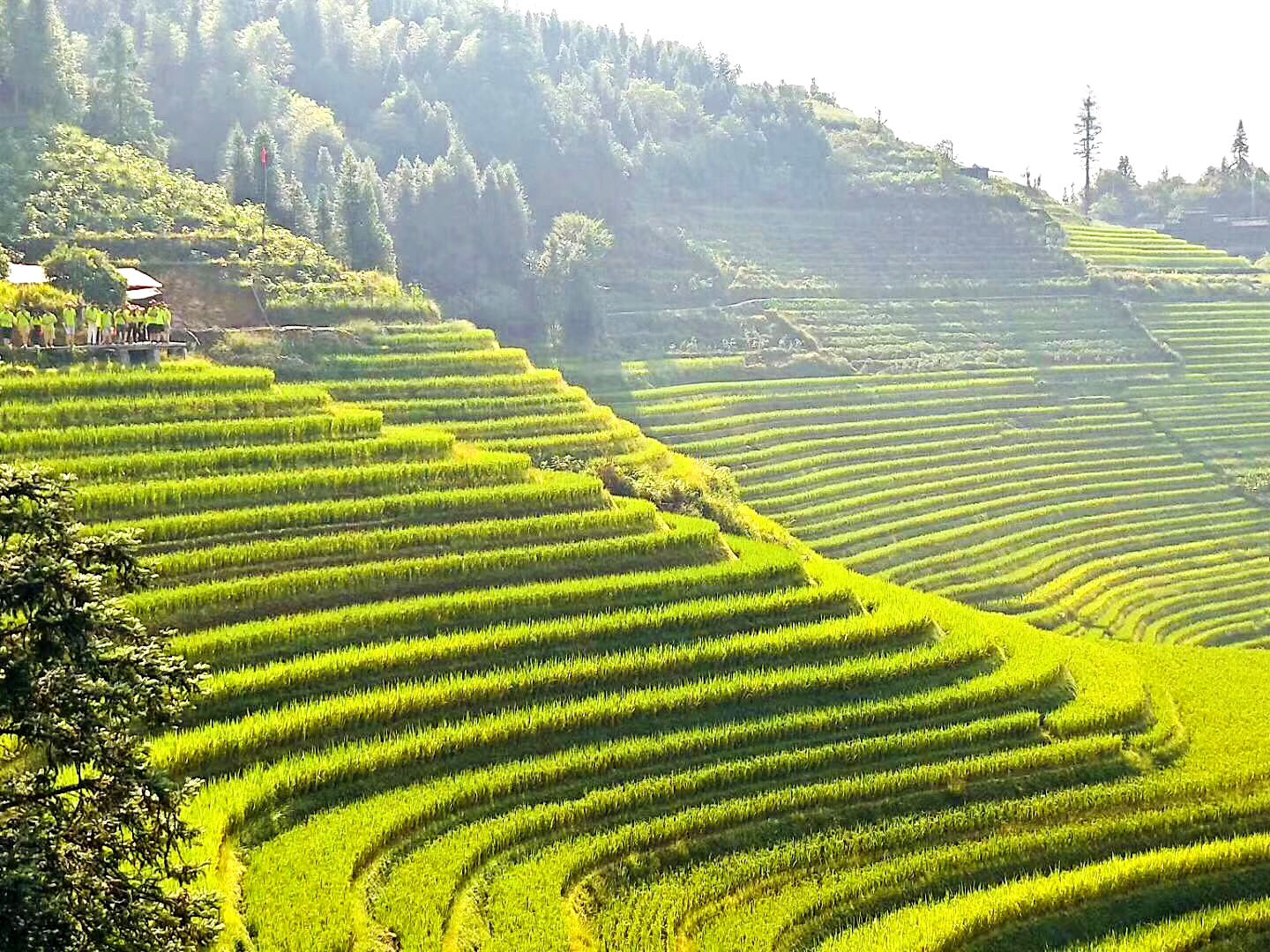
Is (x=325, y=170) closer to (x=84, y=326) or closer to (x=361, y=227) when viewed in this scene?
(x=361, y=227)

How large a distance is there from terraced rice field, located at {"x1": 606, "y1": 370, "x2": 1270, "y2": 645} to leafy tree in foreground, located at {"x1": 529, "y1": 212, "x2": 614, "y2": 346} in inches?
214

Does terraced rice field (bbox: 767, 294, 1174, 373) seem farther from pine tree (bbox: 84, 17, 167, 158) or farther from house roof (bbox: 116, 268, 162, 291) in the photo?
house roof (bbox: 116, 268, 162, 291)

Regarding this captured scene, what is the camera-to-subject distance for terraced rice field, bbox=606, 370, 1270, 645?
98.9ft

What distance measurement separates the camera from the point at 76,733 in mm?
8383

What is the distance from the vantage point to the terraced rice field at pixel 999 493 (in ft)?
98.9

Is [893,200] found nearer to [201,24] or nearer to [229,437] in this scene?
[201,24]

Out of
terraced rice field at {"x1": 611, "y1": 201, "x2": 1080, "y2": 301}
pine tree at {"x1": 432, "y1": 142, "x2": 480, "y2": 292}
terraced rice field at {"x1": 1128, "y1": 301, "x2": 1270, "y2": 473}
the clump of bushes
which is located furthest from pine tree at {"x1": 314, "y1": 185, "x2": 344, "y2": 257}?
terraced rice field at {"x1": 1128, "y1": 301, "x2": 1270, "y2": 473}

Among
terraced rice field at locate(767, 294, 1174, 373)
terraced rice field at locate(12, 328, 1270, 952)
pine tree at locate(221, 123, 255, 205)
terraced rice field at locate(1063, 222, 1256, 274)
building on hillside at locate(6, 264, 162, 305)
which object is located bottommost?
terraced rice field at locate(12, 328, 1270, 952)

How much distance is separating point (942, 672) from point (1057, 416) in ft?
86.7

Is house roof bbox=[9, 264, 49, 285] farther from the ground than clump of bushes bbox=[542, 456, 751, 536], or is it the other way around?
house roof bbox=[9, 264, 49, 285]

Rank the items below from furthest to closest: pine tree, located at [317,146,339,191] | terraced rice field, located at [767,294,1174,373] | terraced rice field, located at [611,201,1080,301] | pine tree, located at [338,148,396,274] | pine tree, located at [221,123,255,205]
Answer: pine tree, located at [317,146,339,191], terraced rice field, located at [611,201,1080,301], terraced rice field, located at [767,294,1174,373], pine tree, located at [221,123,255,205], pine tree, located at [338,148,396,274]

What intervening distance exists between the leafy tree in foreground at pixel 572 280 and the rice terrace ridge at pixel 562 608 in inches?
7.3

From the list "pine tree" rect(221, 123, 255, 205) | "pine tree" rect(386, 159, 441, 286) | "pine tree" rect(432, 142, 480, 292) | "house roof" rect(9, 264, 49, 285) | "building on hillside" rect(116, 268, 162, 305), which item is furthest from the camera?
"pine tree" rect(432, 142, 480, 292)

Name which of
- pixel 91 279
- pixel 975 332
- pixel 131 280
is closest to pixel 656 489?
pixel 131 280
